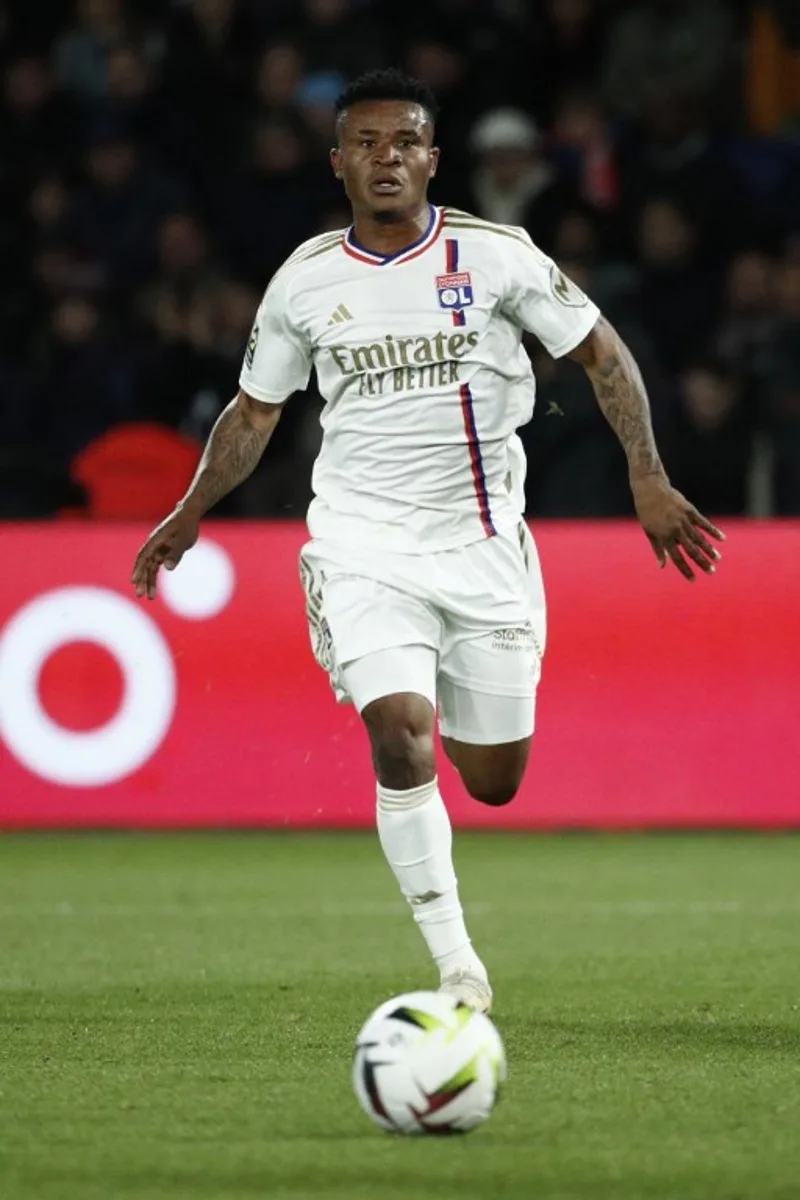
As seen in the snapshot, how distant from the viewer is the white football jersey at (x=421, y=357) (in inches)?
247

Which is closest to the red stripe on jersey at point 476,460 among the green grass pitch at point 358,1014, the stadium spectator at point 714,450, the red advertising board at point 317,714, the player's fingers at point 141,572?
the player's fingers at point 141,572

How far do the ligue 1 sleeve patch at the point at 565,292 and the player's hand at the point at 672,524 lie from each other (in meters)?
A: 0.52

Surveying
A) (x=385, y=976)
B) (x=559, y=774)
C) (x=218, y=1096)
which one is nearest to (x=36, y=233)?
(x=559, y=774)

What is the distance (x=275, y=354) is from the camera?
21.1ft

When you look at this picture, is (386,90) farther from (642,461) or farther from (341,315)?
(642,461)

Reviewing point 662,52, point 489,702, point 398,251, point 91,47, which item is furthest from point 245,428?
point 91,47

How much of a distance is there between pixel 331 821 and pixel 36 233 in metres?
4.84

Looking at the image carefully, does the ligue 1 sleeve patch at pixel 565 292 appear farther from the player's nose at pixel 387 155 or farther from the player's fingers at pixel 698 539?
the player's fingers at pixel 698 539

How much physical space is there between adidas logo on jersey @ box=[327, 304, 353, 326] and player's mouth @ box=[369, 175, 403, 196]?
0.29 metres

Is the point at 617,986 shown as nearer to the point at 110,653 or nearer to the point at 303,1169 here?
the point at 303,1169

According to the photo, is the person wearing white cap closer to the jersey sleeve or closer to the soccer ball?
the jersey sleeve

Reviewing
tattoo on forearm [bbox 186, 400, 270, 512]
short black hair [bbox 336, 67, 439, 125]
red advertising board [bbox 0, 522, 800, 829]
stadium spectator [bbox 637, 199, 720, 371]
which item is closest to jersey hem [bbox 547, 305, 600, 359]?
short black hair [bbox 336, 67, 439, 125]

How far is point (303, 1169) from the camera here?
4.52 metres

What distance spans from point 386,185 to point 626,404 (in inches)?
31.8
